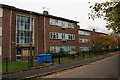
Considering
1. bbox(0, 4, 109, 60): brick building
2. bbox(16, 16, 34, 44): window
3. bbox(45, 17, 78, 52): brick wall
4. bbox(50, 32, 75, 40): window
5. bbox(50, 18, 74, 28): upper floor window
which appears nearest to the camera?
bbox(0, 4, 109, 60): brick building

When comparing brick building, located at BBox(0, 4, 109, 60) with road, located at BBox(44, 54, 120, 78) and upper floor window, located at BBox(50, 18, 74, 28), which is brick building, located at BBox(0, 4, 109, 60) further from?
road, located at BBox(44, 54, 120, 78)

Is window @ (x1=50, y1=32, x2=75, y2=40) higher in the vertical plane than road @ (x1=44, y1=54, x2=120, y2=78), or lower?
higher

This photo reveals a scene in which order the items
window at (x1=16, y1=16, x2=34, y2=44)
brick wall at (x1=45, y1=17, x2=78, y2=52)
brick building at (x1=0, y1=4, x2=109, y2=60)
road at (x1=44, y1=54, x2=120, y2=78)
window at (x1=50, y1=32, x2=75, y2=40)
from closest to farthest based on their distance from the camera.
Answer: road at (x1=44, y1=54, x2=120, y2=78) < brick building at (x1=0, y1=4, x2=109, y2=60) < window at (x1=16, y1=16, x2=34, y2=44) < brick wall at (x1=45, y1=17, x2=78, y2=52) < window at (x1=50, y1=32, x2=75, y2=40)

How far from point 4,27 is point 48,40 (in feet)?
29.6

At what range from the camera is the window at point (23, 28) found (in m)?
23.6

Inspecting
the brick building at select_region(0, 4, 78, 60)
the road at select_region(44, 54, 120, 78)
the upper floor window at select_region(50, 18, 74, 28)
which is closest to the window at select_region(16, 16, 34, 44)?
the brick building at select_region(0, 4, 78, 60)

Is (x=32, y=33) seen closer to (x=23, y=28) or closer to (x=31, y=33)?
(x=23, y=28)

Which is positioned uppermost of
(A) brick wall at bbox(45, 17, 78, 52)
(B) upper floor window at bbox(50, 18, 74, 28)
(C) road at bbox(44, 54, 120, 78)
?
(B) upper floor window at bbox(50, 18, 74, 28)

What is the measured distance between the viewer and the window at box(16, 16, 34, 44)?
2362 cm

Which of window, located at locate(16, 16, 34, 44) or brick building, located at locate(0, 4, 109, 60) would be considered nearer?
brick building, located at locate(0, 4, 109, 60)

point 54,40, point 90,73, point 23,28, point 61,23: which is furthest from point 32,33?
point 90,73

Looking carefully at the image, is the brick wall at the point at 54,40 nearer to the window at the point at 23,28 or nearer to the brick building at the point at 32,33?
the brick building at the point at 32,33

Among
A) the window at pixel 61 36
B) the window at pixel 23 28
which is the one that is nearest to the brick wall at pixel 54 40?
the window at pixel 61 36

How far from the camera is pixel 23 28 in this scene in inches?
963
